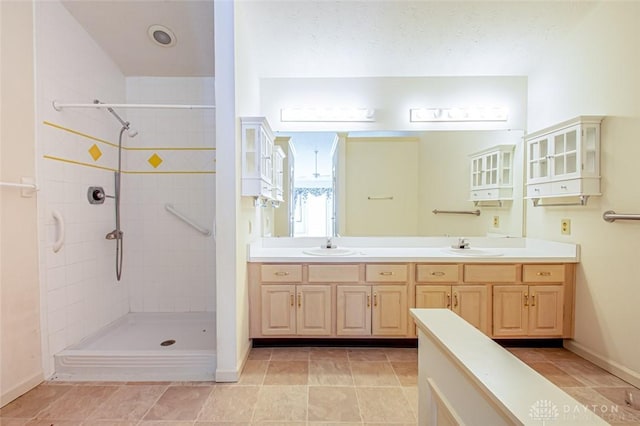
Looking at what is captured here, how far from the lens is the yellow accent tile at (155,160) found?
9.98 ft

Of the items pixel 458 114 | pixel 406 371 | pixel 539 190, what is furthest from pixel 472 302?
pixel 458 114

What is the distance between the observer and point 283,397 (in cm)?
194

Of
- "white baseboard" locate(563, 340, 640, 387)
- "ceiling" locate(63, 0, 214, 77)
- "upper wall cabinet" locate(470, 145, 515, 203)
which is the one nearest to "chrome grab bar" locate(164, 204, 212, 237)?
"ceiling" locate(63, 0, 214, 77)

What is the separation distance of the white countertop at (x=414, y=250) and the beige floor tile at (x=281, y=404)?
0.91 meters

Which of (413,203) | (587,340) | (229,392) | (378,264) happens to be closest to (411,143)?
(413,203)

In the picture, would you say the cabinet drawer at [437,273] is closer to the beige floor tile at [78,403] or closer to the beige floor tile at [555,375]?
the beige floor tile at [555,375]

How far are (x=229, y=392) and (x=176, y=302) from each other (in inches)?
55.6

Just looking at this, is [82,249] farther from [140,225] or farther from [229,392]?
[229,392]

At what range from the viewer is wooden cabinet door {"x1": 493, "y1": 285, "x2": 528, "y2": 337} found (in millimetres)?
2516

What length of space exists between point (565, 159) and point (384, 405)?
2249 mm

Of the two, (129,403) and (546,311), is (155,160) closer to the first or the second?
(129,403)

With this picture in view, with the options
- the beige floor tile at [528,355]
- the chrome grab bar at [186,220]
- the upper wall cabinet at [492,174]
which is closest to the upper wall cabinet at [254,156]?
the chrome grab bar at [186,220]

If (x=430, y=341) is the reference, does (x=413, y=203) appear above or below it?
→ above

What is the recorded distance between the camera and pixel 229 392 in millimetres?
1984
